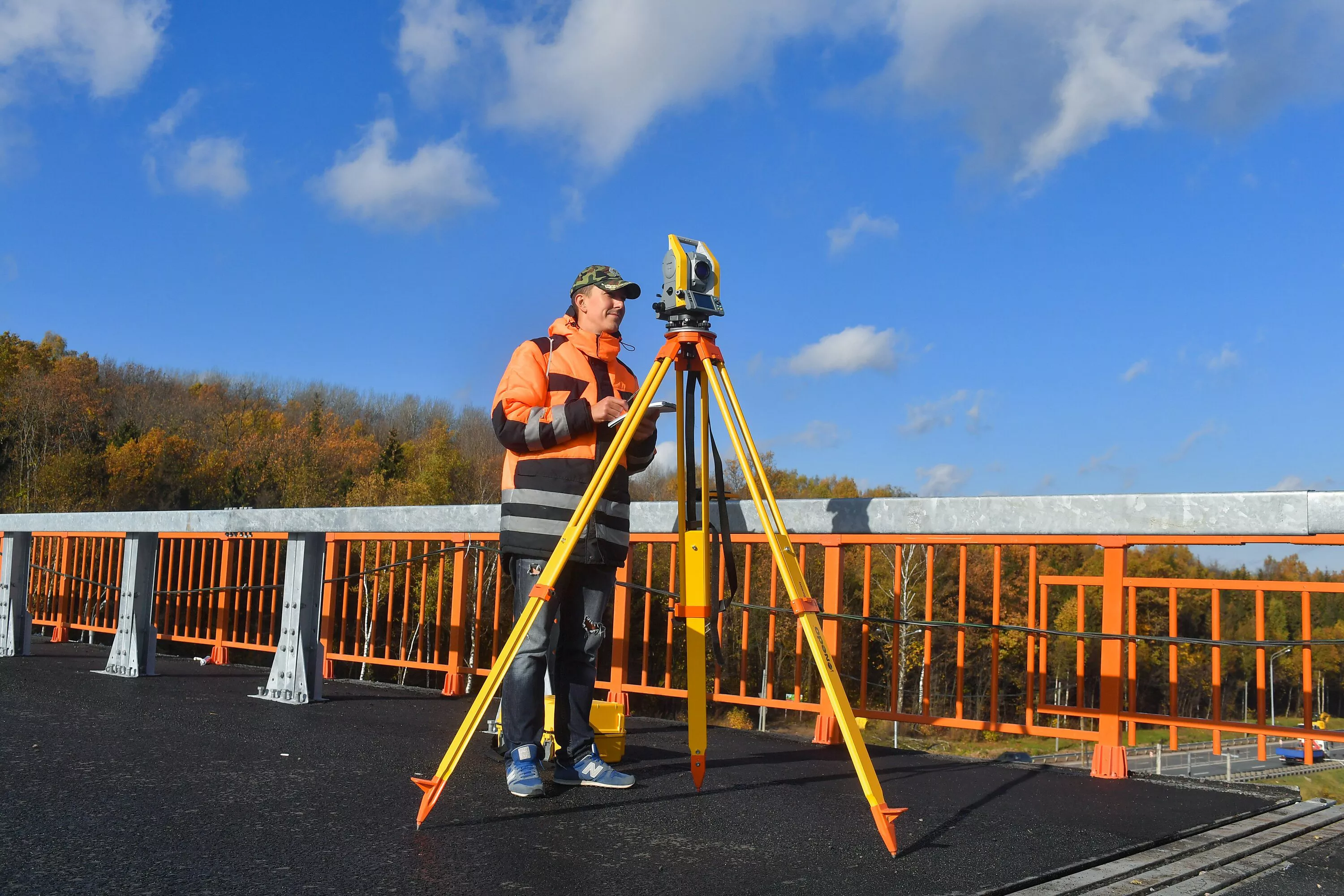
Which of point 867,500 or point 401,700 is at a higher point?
point 867,500

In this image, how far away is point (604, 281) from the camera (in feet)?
12.0

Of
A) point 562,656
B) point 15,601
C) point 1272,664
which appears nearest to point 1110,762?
point 562,656

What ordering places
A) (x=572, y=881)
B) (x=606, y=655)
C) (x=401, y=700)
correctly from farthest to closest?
(x=606, y=655), (x=401, y=700), (x=572, y=881)

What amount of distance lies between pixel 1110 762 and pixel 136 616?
597cm

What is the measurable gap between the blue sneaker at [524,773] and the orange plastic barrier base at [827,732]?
6.29ft

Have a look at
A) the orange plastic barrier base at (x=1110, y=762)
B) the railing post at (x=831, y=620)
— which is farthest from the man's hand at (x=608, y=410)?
the orange plastic barrier base at (x=1110, y=762)

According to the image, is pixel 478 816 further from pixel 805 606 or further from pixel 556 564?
pixel 805 606

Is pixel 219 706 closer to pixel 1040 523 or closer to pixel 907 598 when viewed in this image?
pixel 1040 523

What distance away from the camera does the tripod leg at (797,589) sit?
2650 mm

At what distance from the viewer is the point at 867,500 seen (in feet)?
14.9

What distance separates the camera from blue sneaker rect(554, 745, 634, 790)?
137 inches

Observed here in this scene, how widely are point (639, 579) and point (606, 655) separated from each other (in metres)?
1.92

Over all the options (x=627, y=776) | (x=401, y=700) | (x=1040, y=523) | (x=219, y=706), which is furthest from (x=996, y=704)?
(x=219, y=706)

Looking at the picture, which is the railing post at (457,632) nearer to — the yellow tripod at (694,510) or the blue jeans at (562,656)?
the blue jeans at (562,656)
